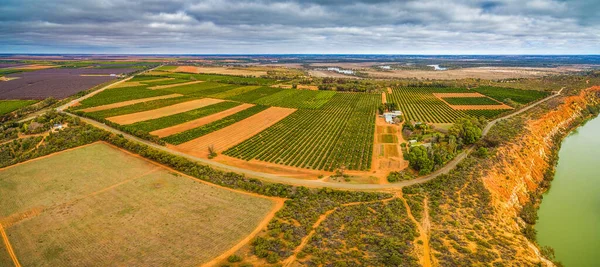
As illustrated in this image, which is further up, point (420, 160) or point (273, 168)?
point (420, 160)

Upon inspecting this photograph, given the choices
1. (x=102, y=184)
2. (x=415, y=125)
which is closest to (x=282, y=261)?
(x=102, y=184)

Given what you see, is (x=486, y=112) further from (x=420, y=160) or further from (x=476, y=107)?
(x=420, y=160)

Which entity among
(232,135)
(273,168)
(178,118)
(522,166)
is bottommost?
(273,168)

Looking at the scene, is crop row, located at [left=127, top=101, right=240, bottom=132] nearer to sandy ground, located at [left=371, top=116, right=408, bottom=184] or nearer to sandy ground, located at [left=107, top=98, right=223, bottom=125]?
sandy ground, located at [left=107, top=98, right=223, bottom=125]

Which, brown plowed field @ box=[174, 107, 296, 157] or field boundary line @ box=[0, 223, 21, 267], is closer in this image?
field boundary line @ box=[0, 223, 21, 267]

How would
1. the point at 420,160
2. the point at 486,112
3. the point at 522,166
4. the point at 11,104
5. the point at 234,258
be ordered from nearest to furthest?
the point at 234,258 → the point at 420,160 → the point at 522,166 → the point at 486,112 → the point at 11,104

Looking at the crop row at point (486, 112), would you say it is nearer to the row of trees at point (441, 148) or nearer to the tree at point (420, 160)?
the row of trees at point (441, 148)

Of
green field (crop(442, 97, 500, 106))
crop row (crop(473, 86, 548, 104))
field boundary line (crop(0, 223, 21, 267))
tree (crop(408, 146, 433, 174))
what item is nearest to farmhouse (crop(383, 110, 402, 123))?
tree (crop(408, 146, 433, 174))

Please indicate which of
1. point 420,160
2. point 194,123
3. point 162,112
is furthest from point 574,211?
point 162,112
